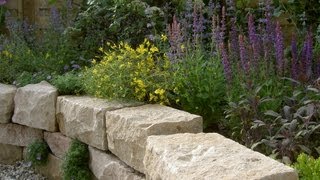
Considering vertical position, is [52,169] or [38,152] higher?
[38,152]

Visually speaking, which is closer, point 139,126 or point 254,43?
point 139,126

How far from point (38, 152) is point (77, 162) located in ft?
2.21

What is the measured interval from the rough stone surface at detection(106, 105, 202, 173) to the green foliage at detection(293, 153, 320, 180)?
2.50 feet

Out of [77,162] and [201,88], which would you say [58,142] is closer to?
[77,162]

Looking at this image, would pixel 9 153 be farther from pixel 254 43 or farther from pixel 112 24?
pixel 254 43

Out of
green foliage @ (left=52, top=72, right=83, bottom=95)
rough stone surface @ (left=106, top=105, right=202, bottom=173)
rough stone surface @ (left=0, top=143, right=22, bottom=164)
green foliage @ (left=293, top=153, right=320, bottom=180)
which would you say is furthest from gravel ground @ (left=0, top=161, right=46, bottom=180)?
green foliage @ (left=293, top=153, right=320, bottom=180)

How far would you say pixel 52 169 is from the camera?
4289 millimetres

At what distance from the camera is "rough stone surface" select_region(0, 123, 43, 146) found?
440 centimetres

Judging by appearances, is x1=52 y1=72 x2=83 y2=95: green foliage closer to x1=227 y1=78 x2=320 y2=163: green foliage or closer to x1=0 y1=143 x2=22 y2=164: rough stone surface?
x1=0 y1=143 x2=22 y2=164: rough stone surface

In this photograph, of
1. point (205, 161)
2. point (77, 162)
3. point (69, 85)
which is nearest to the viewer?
point (205, 161)

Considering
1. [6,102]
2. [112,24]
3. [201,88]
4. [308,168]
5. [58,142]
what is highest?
[112,24]

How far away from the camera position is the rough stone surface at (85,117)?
3375 mm

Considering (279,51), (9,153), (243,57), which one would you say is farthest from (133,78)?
(9,153)

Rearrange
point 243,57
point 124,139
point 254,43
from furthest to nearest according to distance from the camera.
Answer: point 254,43
point 243,57
point 124,139
